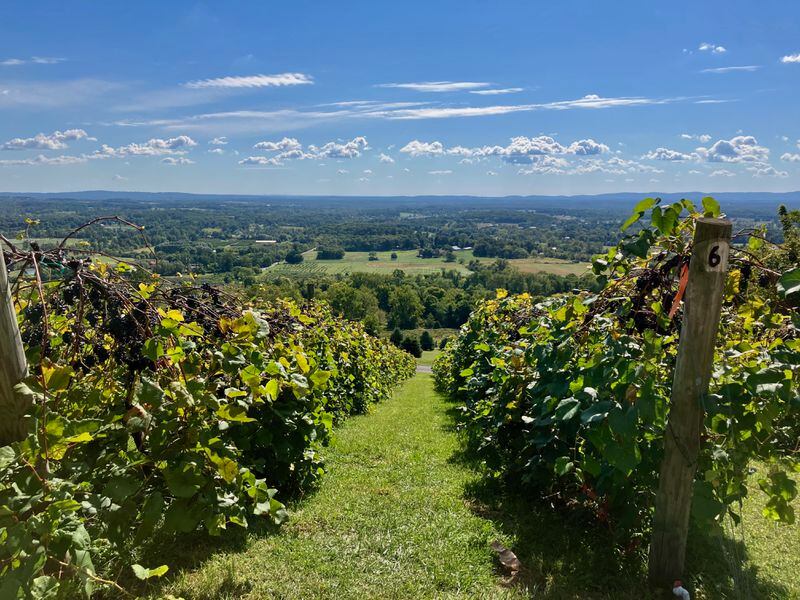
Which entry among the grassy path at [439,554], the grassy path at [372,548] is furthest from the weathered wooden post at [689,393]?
the grassy path at [372,548]

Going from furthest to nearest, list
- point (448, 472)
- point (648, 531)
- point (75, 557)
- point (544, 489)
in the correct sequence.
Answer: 1. point (448, 472)
2. point (544, 489)
3. point (648, 531)
4. point (75, 557)

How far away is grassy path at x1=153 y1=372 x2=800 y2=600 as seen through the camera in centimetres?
308

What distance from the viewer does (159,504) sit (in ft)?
7.70

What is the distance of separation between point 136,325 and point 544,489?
3466 mm

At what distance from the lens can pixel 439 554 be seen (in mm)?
3580

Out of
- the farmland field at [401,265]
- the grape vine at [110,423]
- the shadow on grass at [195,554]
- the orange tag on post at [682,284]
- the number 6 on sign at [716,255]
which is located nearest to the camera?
the grape vine at [110,423]

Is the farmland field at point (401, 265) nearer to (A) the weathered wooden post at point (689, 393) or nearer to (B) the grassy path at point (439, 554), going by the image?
(B) the grassy path at point (439, 554)

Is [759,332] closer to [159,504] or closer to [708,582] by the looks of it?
[708,582]

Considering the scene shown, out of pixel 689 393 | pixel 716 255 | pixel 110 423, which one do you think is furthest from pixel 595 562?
pixel 110 423

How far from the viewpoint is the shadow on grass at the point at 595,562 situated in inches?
120

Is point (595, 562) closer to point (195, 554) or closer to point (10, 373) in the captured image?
point (195, 554)

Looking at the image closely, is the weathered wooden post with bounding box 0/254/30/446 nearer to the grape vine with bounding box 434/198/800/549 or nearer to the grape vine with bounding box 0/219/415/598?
the grape vine with bounding box 0/219/415/598

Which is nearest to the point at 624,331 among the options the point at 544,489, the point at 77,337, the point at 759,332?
the point at 759,332

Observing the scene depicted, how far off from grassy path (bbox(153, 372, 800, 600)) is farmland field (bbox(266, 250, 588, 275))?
9457 centimetres
